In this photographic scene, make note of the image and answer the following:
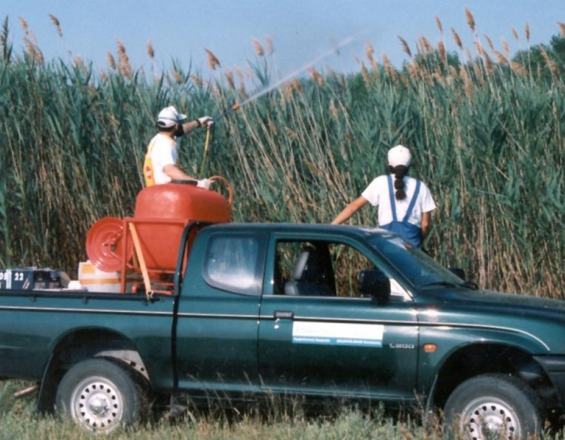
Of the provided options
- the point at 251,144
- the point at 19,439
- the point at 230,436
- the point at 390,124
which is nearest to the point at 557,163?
the point at 390,124

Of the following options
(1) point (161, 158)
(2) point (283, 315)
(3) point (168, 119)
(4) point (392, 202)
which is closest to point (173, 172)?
(1) point (161, 158)

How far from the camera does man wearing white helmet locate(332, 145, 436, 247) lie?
36.9 ft

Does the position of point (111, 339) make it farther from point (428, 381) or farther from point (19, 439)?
point (428, 381)

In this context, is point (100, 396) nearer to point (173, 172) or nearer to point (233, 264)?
point (233, 264)

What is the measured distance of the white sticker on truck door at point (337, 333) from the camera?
8.19 m

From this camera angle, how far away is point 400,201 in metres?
11.3

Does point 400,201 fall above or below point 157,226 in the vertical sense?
above

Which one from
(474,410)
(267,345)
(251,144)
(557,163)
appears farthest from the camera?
(251,144)

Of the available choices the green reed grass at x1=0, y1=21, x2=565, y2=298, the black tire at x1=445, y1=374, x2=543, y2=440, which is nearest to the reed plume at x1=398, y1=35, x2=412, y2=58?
the green reed grass at x1=0, y1=21, x2=565, y2=298

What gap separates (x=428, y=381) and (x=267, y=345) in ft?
3.45

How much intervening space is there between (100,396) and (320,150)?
20.2ft

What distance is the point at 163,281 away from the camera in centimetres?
923

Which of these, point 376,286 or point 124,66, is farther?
point 124,66

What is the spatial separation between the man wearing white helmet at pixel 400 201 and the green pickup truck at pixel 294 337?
81.8 inches
